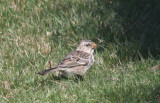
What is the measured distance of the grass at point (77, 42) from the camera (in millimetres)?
5684

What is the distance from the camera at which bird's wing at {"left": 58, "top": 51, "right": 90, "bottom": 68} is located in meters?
6.89

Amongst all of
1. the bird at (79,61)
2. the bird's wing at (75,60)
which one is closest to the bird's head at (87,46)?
the bird at (79,61)

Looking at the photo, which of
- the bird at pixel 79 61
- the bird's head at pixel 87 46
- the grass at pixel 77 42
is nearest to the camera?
the grass at pixel 77 42

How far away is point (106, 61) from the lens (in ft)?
23.4

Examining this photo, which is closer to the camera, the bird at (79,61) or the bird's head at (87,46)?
the bird at (79,61)

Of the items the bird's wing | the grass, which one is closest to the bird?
the bird's wing

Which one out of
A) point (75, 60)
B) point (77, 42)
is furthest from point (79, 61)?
point (77, 42)

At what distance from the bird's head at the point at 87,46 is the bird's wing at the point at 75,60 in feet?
0.39

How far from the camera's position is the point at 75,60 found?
7246mm

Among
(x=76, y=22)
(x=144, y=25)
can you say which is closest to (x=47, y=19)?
(x=76, y=22)

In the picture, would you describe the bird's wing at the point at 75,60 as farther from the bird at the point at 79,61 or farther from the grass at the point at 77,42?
the grass at the point at 77,42

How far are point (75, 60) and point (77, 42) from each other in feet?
2.98

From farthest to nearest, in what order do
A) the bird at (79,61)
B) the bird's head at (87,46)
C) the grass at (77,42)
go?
1. the bird's head at (87,46)
2. the bird at (79,61)
3. the grass at (77,42)

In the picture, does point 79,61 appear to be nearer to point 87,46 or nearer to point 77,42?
point 87,46
